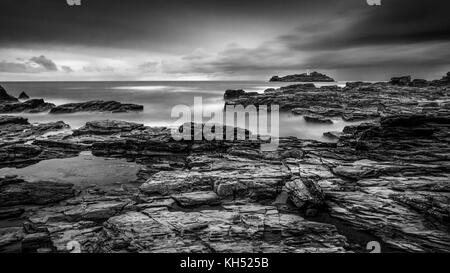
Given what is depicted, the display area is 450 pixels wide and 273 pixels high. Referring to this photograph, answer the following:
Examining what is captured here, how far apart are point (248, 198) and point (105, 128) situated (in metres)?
19.5

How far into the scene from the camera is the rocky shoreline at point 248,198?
33.5 ft

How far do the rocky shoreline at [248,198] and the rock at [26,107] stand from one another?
3629cm

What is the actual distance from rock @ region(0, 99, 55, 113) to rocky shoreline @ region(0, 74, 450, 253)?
36290 mm

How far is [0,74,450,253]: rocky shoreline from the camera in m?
10.2

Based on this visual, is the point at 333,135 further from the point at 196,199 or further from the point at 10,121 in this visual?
the point at 10,121

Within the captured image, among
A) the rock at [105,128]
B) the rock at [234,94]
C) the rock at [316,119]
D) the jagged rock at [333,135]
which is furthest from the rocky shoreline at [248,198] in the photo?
the rock at [234,94]

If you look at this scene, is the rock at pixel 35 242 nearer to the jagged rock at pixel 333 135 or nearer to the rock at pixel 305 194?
the rock at pixel 305 194

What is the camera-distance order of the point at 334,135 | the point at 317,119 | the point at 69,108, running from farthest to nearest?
the point at 69,108 < the point at 317,119 < the point at 334,135

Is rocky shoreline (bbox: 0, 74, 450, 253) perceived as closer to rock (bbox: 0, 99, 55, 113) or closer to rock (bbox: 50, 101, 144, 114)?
rock (bbox: 50, 101, 144, 114)

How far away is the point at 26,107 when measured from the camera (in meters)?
50.9

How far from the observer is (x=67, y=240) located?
10227 mm

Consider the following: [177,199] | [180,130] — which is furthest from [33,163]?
[177,199]

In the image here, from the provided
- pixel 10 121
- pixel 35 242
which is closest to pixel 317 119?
pixel 35 242
